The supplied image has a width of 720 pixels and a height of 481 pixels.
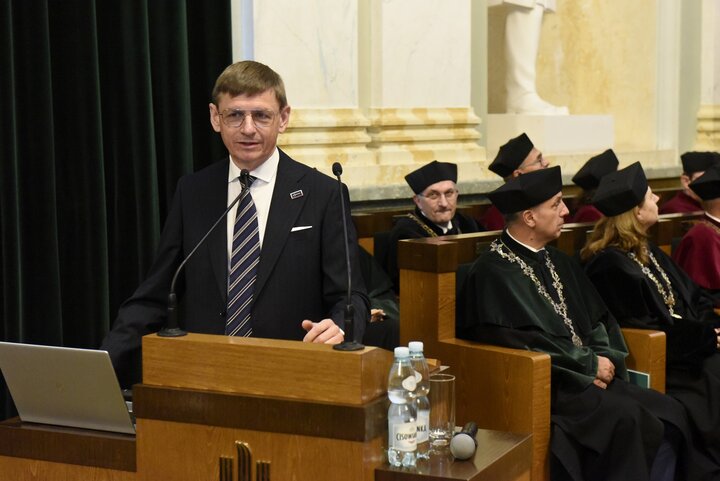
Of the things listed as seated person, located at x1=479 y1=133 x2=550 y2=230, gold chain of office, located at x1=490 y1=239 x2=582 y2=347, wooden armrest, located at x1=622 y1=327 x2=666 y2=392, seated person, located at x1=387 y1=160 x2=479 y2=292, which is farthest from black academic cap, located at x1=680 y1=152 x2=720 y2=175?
gold chain of office, located at x1=490 y1=239 x2=582 y2=347

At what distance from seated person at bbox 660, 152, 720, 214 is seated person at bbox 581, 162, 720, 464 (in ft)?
8.05

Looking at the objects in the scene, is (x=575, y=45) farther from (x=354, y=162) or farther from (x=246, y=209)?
(x=246, y=209)

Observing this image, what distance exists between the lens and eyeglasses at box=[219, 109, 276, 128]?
3.08 metres

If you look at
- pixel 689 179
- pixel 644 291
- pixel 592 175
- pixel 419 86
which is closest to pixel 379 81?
pixel 419 86

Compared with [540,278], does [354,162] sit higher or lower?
higher

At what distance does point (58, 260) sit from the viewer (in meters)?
4.75

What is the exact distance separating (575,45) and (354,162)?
448 centimetres

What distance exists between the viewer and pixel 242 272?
3146mm

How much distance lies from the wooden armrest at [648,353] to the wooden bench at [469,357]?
0.80 m

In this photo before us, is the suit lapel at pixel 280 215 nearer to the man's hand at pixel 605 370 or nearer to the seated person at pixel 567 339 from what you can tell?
the seated person at pixel 567 339

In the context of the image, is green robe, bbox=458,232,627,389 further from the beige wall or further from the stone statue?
the beige wall

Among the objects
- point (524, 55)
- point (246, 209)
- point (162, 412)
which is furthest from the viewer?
point (524, 55)

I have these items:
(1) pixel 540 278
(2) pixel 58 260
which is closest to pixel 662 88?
(1) pixel 540 278

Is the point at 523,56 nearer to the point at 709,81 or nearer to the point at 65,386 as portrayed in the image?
the point at 709,81
